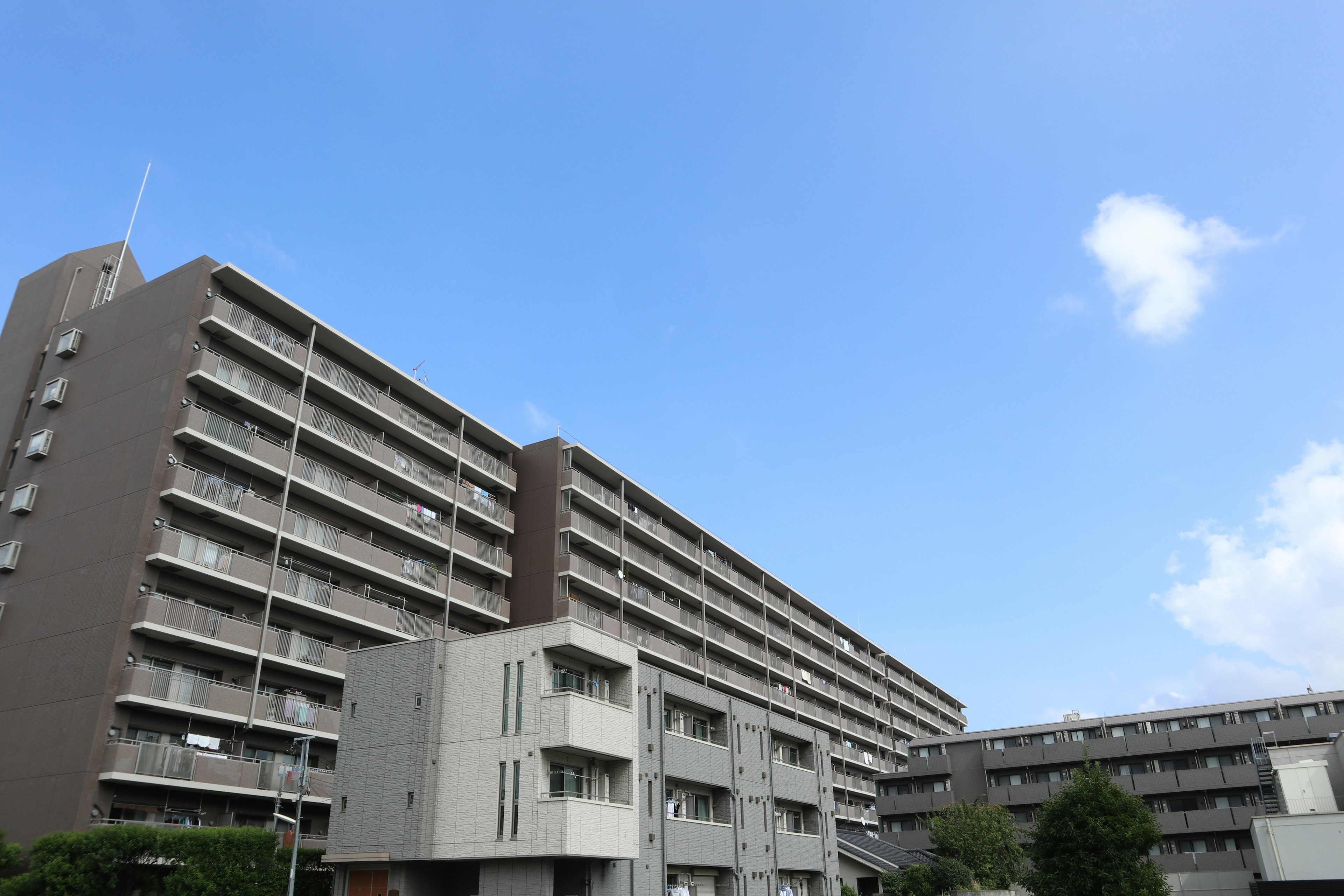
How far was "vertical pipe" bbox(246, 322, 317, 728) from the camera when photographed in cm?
4066

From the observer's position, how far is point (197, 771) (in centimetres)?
3756

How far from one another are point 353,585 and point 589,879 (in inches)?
814

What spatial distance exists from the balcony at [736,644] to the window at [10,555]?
43.3 meters

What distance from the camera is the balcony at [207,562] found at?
39188 mm

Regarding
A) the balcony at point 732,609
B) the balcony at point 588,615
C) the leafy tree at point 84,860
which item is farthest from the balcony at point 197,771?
the balcony at point 732,609

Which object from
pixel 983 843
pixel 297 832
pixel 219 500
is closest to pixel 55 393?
pixel 219 500

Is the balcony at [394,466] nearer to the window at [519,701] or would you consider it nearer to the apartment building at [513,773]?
the apartment building at [513,773]

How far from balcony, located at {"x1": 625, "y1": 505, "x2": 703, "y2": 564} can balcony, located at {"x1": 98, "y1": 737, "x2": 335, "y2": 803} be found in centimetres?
2962

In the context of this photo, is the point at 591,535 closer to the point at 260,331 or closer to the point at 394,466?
the point at 394,466

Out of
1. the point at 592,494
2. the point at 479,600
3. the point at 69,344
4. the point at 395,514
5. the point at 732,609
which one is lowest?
the point at 479,600

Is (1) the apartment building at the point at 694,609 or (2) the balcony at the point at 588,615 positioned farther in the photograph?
(1) the apartment building at the point at 694,609

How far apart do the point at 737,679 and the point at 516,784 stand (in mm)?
40677

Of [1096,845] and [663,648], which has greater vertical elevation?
[663,648]

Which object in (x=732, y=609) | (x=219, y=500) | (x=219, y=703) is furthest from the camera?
(x=732, y=609)
